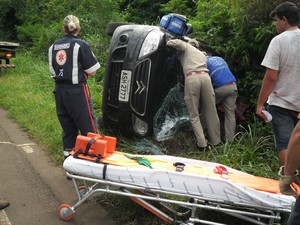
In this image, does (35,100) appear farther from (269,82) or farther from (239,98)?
(269,82)

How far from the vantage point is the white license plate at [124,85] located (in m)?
5.02

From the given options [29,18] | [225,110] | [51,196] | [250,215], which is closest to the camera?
[250,215]

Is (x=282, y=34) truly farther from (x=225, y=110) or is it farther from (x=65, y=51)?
(x=65, y=51)

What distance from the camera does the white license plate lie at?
502 cm

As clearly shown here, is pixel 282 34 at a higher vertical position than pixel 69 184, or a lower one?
higher

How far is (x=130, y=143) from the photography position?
17.4ft

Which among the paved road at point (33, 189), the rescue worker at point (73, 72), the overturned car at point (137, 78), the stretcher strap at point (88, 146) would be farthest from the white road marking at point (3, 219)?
the overturned car at point (137, 78)

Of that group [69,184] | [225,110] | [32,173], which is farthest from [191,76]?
[32,173]

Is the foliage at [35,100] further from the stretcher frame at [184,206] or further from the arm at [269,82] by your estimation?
the arm at [269,82]

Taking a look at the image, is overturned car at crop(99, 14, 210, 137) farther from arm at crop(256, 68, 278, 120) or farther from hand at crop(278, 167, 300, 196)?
hand at crop(278, 167, 300, 196)

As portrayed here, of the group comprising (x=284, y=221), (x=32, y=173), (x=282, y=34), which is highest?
(x=282, y=34)

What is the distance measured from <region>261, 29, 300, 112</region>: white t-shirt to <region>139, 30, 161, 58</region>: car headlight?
1.79 meters

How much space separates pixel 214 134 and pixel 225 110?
0.40 meters

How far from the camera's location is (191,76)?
502 centimetres
